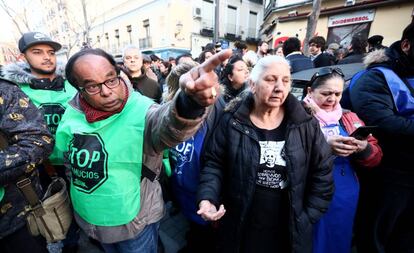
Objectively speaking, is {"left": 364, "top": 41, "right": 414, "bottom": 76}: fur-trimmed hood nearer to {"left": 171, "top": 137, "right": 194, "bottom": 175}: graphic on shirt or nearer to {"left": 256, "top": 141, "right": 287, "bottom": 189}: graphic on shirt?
{"left": 256, "top": 141, "right": 287, "bottom": 189}: graphic on shirt

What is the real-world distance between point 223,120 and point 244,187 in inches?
19.9

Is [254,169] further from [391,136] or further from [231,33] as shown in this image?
[231,33]

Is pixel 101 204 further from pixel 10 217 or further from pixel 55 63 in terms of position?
pixel 55 63

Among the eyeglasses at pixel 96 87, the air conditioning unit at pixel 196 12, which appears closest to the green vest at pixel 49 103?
the eyeglasses at pixel 96 87

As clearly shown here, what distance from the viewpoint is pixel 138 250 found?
150 centimetres

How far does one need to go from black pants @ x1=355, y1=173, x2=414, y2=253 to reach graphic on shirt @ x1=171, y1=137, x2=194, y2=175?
1.58 metres

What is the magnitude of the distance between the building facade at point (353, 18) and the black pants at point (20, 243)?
39.8ft

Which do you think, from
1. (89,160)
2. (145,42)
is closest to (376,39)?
(89,160)

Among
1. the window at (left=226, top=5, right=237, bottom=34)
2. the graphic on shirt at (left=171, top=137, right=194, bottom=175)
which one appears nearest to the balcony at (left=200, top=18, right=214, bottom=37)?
the window at (left=226, top=5, right=237, bottom=34)

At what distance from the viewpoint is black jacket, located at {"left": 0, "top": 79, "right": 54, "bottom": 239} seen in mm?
1267

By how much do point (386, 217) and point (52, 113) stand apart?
2.99m

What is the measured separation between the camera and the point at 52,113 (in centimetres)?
195

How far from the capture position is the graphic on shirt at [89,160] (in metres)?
1.27

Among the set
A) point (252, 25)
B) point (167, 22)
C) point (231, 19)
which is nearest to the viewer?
point (167, 22)
